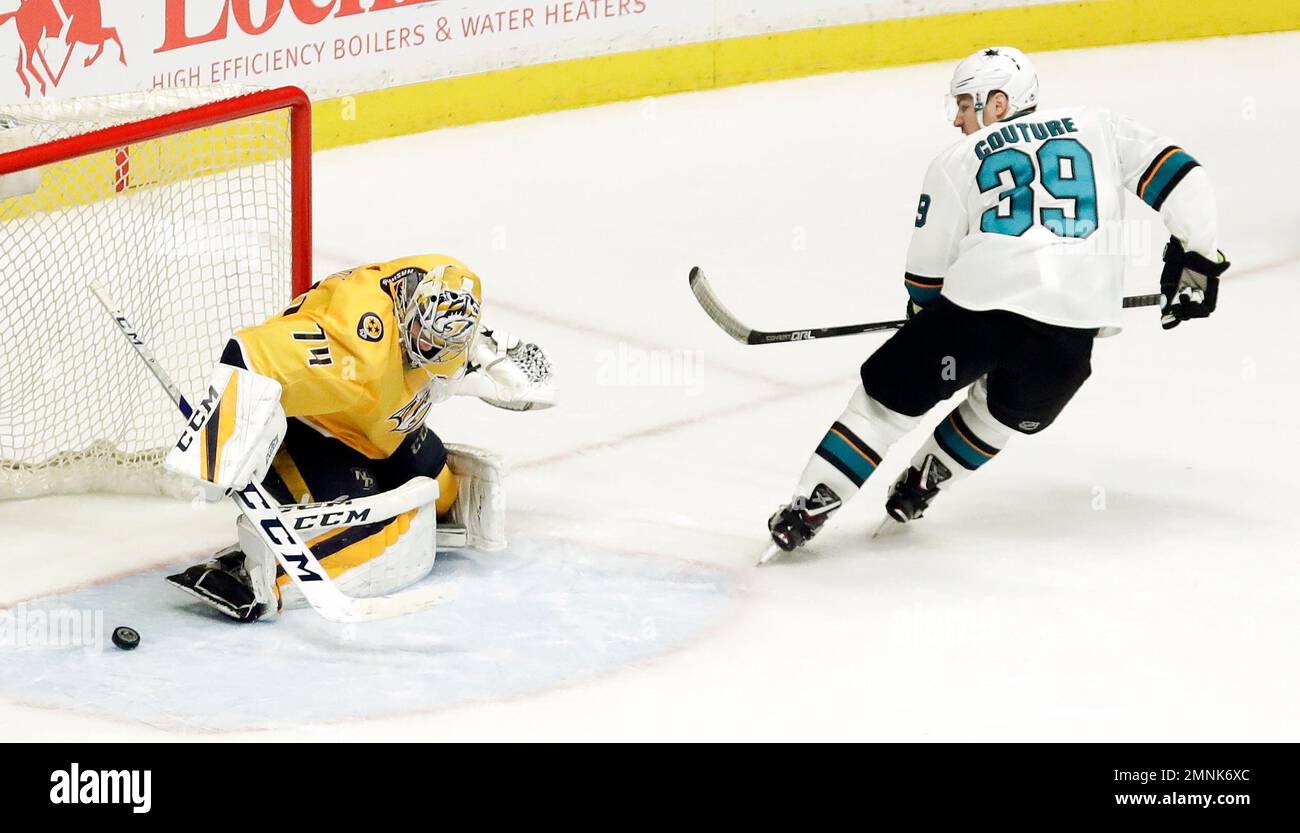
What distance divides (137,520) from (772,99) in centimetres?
387

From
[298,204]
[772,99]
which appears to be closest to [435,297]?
[298,204]

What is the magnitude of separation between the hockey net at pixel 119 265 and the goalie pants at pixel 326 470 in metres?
0.56

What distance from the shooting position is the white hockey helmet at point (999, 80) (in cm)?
345

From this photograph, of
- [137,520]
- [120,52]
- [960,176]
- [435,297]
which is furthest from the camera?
[120,52]

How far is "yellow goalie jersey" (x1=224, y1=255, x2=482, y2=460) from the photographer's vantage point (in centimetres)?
307

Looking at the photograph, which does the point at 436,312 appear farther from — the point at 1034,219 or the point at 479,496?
the point at 1034,219

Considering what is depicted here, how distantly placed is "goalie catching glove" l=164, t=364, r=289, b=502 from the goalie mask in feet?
0.96

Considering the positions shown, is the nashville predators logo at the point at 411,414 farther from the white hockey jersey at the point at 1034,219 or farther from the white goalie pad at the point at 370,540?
the white hockey jersey at the point at 1034,219

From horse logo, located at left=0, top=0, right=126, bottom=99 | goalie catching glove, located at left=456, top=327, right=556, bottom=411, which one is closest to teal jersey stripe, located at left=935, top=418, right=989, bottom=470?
goalie catching glove, located at left=456, top=327, right=556, bottom=411

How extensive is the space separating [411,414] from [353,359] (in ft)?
0.78

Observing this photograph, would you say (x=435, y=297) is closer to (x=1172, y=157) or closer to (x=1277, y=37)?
(x=1172, y=157)

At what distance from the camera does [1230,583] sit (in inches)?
136

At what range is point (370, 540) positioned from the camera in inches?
129

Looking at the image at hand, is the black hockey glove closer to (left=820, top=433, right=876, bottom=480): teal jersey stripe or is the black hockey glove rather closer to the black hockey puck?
(left=820, top=433, right=876, bottom=480): teal jersey stripe
